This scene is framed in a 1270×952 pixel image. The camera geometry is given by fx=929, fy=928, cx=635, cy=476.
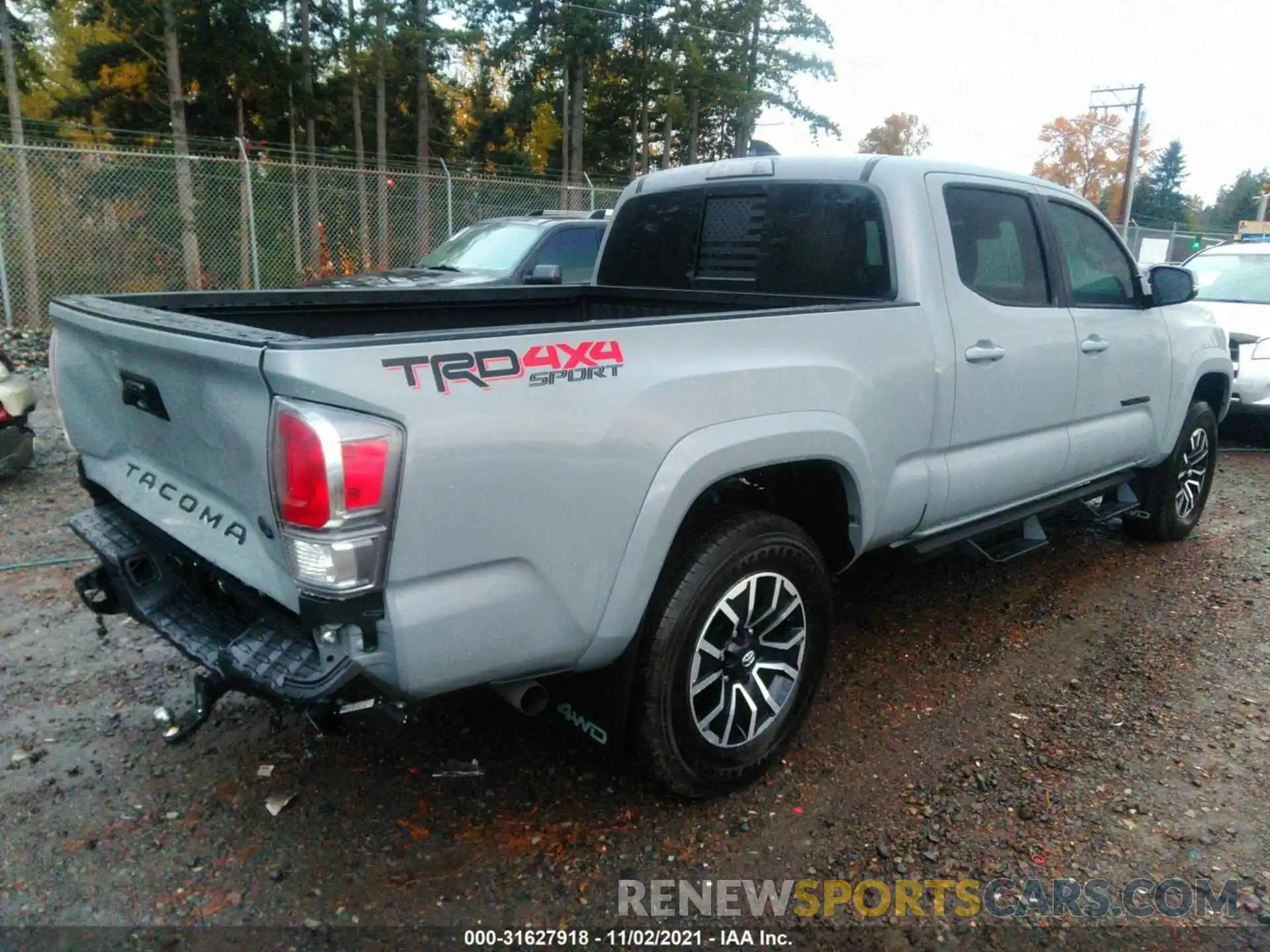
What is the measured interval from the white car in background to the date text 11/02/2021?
6245 mm

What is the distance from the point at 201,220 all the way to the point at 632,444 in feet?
44.2

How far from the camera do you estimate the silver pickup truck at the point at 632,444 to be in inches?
80.6

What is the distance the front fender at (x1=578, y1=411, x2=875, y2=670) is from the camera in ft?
7.89

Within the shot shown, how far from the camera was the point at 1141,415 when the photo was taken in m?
4.66

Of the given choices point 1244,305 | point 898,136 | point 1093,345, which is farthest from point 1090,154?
point 1093,345

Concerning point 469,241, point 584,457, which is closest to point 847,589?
point 584,457

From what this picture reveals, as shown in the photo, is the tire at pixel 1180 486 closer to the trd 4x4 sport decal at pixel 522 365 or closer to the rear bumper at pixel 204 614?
the trd 4x4 sport decal at pixel 522 365

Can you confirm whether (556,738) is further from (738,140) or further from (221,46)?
(738,140)

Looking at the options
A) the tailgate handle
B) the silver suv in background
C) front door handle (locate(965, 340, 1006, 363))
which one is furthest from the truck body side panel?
the silver suv in background

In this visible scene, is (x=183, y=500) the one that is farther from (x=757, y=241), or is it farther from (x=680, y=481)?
(x=757, y=241)

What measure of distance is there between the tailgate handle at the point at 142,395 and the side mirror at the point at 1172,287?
4370mm

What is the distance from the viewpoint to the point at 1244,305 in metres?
8.60

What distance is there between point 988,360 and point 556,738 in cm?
214

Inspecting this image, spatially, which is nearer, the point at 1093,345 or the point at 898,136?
the point at 1093,345
